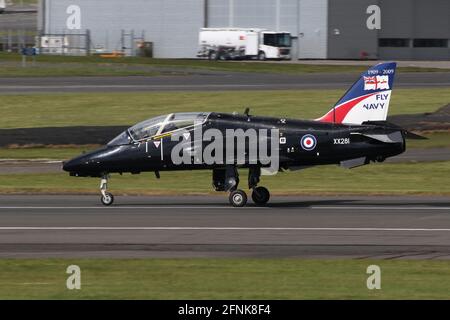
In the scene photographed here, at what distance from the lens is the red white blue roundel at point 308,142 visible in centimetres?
2453

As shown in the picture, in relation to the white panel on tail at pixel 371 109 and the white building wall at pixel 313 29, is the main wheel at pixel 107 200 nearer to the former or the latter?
the white panel on tail at pixel 371 109

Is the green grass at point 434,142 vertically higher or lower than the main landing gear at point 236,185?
higher

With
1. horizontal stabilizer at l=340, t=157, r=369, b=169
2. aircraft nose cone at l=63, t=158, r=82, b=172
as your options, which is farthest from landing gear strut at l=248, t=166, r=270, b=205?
aircraft nose cone at l=63, t=158, r=82, b=172

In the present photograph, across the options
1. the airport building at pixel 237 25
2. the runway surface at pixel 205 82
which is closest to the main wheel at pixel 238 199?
the runway surface at pixel 205 82

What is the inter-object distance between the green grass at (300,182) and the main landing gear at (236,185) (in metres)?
3.32

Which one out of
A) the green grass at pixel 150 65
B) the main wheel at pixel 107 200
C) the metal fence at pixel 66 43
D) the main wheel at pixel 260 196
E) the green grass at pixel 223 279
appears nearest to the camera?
the green grass at pixel 223 279

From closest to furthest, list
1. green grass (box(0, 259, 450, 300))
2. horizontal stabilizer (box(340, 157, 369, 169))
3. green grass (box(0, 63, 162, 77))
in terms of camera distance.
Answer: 1. green grass (box(0, 259, 450, 300))
2. horizontal stabilizer (box(340, 157, 369, 169))
3. green grass (box(0, 63, 162, 77))

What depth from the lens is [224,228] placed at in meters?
21.0

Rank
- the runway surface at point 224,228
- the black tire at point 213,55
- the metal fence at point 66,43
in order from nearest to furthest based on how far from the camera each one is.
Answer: the runway surface at point 224,228, the black tire at point 213,55, the metal fence at point 66,43

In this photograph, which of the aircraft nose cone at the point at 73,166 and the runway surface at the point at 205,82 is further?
the runway surface at the point at 205,82

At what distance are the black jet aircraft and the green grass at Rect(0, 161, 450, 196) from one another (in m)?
3.83

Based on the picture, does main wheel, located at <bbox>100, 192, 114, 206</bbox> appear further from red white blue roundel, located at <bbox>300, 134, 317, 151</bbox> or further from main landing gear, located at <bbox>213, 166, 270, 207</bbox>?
red white blue roundel, located at <bbox>300, 134, 317, 151</bbox>

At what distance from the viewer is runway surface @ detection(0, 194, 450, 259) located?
18.2 meters
